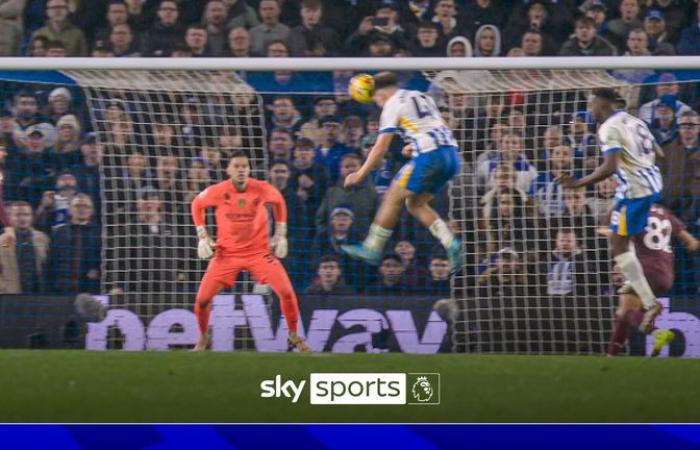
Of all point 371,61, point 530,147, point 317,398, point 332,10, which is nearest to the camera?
point 317,398

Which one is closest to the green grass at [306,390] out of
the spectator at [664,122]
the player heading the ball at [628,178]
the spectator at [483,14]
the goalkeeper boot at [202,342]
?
the goalkeeper boot at [202,342]

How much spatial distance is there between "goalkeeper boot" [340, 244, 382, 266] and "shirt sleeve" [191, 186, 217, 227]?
0.84m

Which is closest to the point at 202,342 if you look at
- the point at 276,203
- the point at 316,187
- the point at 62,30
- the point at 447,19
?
the point at 276,203

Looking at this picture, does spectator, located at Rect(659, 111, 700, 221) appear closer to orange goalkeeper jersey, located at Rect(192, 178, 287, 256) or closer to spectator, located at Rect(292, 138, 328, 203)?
spectator, located at Rect(292, 138, 328, 203)

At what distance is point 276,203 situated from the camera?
877 centimetres

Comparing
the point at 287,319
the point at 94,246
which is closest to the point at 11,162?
the point at 94,246

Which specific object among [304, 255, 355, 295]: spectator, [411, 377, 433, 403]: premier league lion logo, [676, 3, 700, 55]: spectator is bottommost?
[411, 377, 433, 403]: premier league lion logo

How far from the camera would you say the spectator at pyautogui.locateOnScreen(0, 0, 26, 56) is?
11008mm

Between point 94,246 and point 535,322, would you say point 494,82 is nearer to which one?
point 535,322

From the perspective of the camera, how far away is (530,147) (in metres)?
8.84

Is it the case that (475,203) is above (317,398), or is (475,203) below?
above

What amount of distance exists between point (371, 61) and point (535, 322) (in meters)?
1.85

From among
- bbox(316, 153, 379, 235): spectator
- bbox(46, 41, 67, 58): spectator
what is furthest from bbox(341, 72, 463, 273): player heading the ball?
bbox(46, 41, 67, 58): spectator

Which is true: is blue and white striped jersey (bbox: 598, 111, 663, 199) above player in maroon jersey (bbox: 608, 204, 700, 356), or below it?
above
